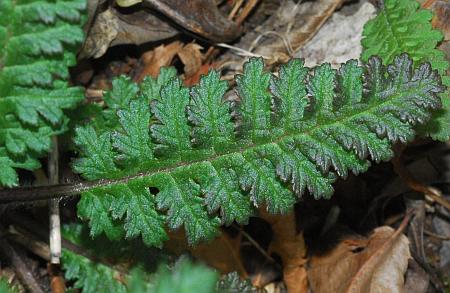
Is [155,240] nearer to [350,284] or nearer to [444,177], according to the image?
[350,284]

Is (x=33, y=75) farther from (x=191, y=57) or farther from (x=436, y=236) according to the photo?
(x=436, y=236)

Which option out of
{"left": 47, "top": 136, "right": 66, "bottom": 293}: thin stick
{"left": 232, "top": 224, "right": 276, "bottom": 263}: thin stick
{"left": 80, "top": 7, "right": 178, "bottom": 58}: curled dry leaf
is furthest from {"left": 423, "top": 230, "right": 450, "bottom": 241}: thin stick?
{"left": 47, "top": 136, "right": 66, "bottom": 293}: thin stick

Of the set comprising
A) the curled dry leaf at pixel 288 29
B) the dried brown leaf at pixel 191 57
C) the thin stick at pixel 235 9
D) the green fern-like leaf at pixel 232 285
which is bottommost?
the green fern-like leaf at pixel 232 285

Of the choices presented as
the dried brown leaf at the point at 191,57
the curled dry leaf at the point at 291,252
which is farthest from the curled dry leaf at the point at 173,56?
the curled dry leaf at the point at 291,252

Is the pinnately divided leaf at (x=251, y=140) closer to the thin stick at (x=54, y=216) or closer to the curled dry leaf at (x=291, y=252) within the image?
the thin stick at (x=54, y=216)

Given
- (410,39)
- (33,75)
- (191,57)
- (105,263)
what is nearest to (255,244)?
(105,263)

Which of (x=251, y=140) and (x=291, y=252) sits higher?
(x=251, y=140)

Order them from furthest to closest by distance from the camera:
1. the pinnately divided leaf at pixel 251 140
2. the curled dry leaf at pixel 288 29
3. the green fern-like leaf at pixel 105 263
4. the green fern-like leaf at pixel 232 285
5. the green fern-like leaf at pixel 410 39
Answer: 1. the curled dry leaf at pixel 288 29
2. the green fern-like leaf at pixel 105 263
3. the green fern-like leaf at pixel 410 39
4. the green fern-like leaf at pixel 232 285
5. the pinnately divided leaf at pixel 251 140
